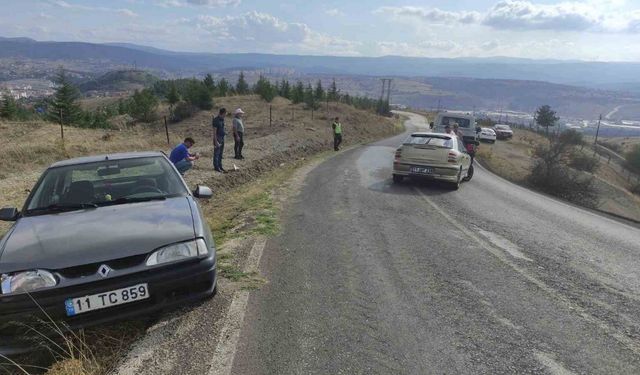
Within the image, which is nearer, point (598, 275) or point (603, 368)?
point (603, 368)

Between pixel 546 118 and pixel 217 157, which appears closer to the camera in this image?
pixel 217 157

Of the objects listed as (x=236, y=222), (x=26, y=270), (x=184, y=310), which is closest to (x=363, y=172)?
(x=236, y=222)

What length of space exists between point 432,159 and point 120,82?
7226 inches

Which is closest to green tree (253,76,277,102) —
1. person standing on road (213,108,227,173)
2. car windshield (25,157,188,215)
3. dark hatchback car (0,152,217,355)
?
person standing on road (213,108,227,173)

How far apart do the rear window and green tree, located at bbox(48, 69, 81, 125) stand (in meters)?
27.5

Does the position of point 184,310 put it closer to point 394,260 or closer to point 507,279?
point 394,260

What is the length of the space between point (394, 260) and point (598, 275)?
8.90 feet

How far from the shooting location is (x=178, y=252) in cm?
374

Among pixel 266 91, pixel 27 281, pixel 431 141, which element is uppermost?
pixel 266 91

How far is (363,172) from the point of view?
15.1m

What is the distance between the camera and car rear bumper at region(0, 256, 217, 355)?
3219 millimetres

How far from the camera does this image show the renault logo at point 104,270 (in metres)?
3.37

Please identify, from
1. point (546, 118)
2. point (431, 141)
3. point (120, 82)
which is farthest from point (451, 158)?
point (120, 82)

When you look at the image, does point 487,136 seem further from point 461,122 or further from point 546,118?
point 546,118
